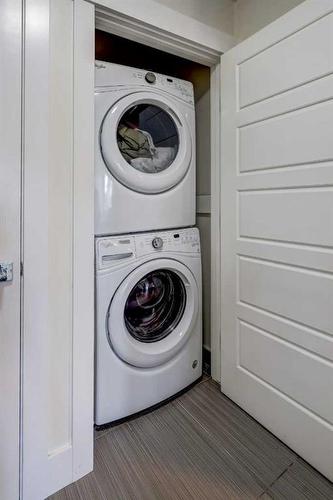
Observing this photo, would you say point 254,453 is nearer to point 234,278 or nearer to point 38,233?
point 234,278

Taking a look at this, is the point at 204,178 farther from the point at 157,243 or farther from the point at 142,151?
the point at 157,243

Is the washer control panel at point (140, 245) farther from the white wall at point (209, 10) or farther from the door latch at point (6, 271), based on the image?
the white wall at point (209, 10)

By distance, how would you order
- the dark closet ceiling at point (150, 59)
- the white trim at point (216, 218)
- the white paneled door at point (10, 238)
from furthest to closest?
the dark closet ceiling at point (150, 59) < the white trim at point (216, 218) < the white paneled door at point (10, 238)

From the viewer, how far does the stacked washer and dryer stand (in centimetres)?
137

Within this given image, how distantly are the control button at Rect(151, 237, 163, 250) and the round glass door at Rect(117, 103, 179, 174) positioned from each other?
1.22 feet

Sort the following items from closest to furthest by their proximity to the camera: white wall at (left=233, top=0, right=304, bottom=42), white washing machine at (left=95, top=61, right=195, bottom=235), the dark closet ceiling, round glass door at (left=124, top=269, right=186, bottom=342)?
white washing machine at (left=95, top=61, right=195, bottom=235) → white wall at (left=233, top=0, right=304, bottom=42) → round glass door at (left=124, top=269, right=186, bottom=342) → the dark closet ceiling

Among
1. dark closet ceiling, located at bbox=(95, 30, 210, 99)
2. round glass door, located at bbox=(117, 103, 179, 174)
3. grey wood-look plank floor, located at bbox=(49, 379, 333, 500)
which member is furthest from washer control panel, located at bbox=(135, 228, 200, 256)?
dark closet ceiling, located at bbox=(95, 30, 210, 99)

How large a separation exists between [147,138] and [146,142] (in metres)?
0.02

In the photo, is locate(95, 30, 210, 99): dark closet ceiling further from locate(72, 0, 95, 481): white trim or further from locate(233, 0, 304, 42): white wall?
locate(72, 0, 95, 481): white trim

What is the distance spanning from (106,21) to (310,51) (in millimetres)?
857

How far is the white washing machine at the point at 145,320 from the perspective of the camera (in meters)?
1.39

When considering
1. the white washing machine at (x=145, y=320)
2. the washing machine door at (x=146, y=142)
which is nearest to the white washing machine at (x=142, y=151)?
the washing machine door at (x=146, y=142)

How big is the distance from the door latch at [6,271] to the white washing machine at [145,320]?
42 centimetres

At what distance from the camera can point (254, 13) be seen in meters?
1.59
